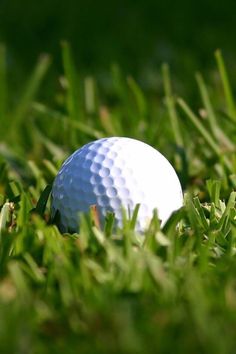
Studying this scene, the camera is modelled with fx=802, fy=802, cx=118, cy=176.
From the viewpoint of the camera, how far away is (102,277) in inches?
78.7

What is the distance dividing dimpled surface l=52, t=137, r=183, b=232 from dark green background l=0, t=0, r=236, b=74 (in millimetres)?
2217

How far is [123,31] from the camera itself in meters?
5.46

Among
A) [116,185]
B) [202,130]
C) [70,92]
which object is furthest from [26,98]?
[116,185]

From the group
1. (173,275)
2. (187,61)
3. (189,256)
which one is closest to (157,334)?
(173,275)

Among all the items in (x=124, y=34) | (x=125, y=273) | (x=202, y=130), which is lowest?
(x=125, y=273)

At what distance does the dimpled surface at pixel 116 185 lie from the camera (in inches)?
99.7

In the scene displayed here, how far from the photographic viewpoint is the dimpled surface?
99.7 inches

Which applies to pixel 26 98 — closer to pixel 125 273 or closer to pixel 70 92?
pixel 70 92

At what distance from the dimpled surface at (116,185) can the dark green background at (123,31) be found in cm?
222

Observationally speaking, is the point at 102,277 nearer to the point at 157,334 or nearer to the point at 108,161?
the point at 157,334

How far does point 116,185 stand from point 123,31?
306 centimetres

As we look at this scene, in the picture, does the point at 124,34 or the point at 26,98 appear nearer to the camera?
the point at 26,98

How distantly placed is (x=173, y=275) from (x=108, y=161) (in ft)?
2.40

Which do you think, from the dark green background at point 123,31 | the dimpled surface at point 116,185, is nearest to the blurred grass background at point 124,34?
the dark green background at point 123,31
